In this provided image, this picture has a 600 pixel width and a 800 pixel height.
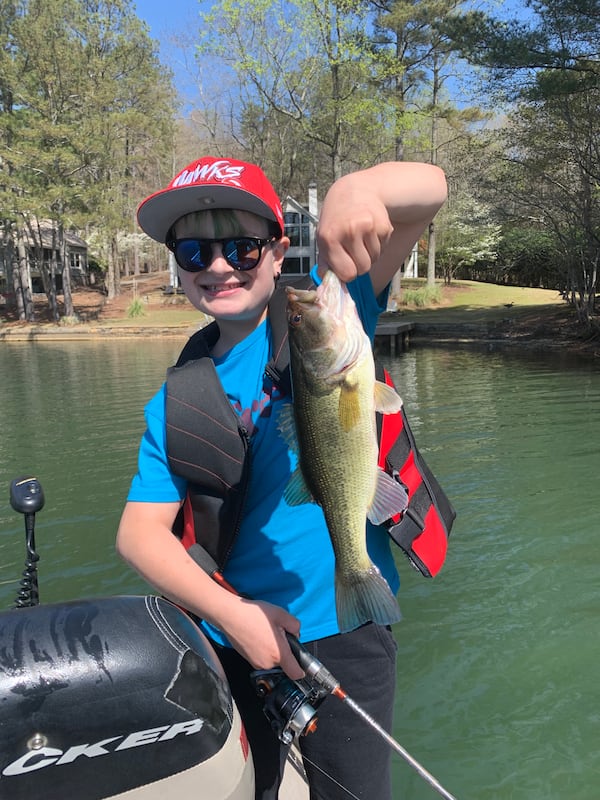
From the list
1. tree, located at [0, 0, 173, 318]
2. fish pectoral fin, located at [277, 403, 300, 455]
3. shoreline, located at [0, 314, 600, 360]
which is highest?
tree, located at [0, 0, 173, 318]

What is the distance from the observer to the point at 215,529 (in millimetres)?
1962

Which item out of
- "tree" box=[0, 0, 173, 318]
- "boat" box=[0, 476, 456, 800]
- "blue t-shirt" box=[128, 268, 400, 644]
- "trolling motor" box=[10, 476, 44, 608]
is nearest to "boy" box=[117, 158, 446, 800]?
"blue t-shirt" box=[128, 268, 400, 644]

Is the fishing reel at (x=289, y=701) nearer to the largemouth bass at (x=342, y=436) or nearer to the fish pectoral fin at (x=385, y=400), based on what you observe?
the largemouth bass at (x=342, y=436)

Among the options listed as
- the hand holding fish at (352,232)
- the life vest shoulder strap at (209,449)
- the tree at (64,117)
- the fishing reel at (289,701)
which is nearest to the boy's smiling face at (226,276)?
the life vest shoulder strap at (209,449)

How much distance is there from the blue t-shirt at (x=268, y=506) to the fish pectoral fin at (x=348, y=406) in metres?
0.32

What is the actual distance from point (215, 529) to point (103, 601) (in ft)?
1.32

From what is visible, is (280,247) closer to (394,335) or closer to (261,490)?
(261,490)

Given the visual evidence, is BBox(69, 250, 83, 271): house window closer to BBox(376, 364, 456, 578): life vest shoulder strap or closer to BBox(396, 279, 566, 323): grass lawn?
BBox(396, 279, 566, 323): grass lawn

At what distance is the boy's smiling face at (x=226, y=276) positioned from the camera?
201 centimetres

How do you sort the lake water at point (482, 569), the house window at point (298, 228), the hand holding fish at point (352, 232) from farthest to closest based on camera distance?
the house window at point (298, 228), the lake water at point (482, 569), the hand holding fish at point (352, 232)

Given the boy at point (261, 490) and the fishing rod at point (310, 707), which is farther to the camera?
the boy at point (261, 490)

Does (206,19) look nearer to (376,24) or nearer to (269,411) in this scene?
(376,24)

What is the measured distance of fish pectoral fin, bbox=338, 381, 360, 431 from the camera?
5.70 feet

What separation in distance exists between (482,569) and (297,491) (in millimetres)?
4508
